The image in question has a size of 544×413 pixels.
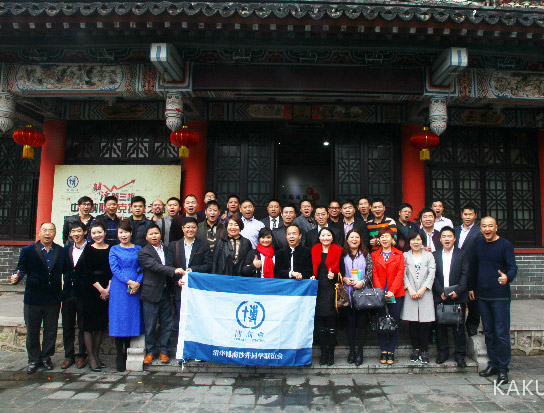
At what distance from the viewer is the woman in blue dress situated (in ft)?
15.2

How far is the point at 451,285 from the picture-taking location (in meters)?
4.76

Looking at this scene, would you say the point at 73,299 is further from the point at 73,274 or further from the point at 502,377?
the point at 502,377

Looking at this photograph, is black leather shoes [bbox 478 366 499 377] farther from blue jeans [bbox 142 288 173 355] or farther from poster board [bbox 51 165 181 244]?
poster board [bbox 51 165 181 244]

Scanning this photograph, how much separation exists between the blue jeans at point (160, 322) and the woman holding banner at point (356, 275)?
2.23m

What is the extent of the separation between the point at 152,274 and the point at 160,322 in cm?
64

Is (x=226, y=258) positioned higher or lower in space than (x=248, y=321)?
higher

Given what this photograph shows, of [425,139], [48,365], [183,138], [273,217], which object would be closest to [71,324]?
[48,365]

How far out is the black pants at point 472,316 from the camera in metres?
5.01

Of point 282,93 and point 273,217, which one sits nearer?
point 273,217

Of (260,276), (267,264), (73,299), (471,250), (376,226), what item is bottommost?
(73,299)

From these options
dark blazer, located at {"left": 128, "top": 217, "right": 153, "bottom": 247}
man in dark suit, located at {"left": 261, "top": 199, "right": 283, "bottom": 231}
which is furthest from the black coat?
man in dark suit, located at {"left": 261, "top": 199, "right": 283, "bottom": 231}

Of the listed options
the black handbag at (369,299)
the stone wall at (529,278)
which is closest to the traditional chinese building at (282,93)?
the stone wall at (529,278)

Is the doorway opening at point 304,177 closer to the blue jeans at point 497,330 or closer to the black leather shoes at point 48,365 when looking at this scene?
the blue jeans at point 497,330
